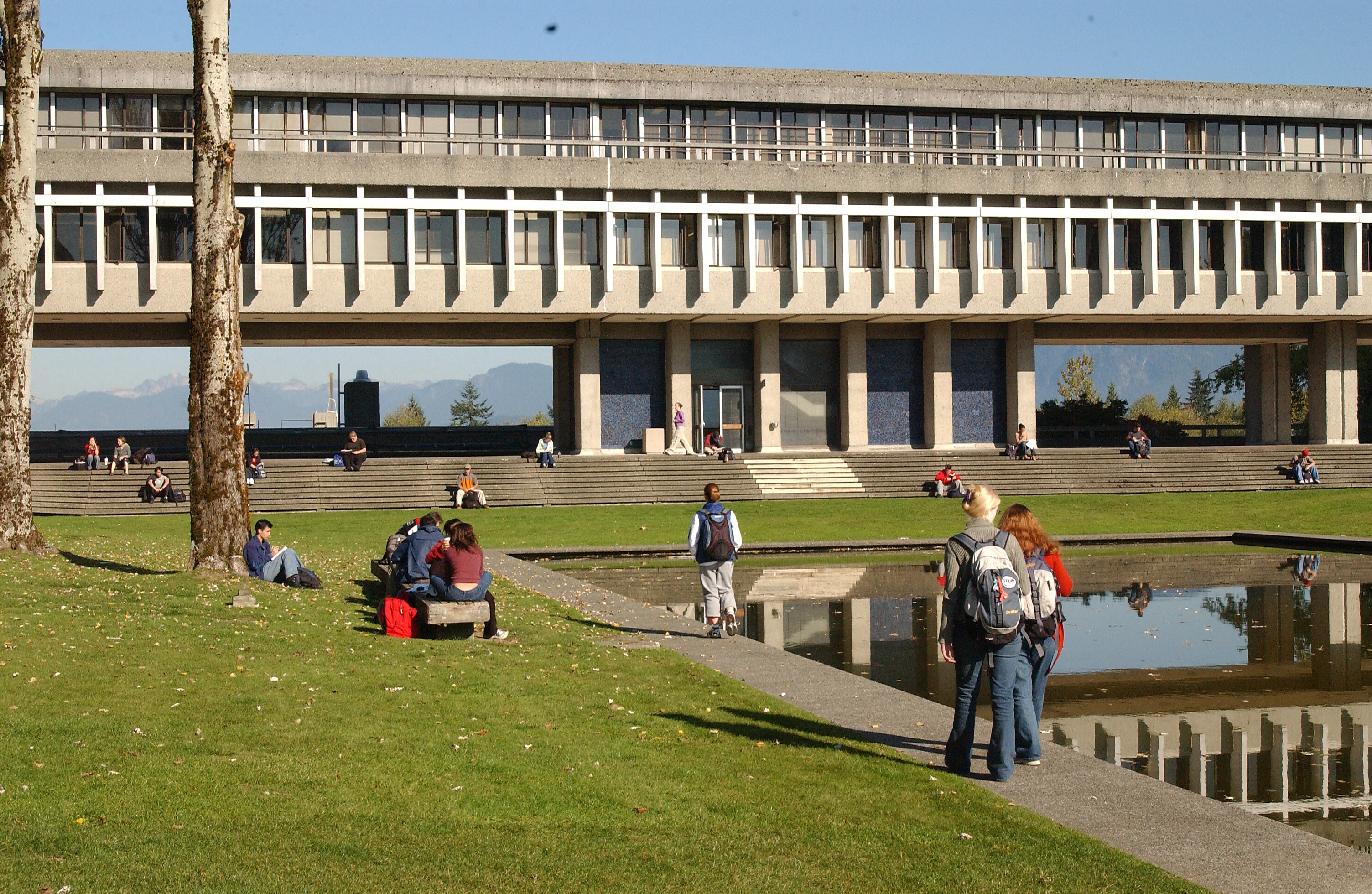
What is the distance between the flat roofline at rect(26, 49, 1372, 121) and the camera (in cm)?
4900

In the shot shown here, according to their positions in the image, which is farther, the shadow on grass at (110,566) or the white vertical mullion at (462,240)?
the white vertical mullion at (462,240)

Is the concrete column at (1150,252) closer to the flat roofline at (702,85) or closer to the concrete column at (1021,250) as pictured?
the concrete column at (1021,250)

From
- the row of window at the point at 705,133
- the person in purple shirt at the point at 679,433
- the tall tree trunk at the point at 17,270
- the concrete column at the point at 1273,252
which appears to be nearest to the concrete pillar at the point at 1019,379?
the row of window at the point at 705,133

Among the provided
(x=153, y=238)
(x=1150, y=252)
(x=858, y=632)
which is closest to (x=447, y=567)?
(x=858, y=632)

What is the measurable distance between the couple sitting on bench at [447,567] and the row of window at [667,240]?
3037 cm

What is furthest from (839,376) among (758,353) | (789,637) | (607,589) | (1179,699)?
(1179,699)

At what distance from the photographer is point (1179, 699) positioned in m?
11.4

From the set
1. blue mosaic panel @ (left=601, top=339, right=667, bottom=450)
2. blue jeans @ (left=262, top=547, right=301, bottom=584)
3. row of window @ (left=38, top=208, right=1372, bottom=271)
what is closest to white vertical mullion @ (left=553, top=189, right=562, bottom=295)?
row of window @ (left=38, top=208, right=1372, bottom=271)

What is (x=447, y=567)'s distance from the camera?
44.2ft

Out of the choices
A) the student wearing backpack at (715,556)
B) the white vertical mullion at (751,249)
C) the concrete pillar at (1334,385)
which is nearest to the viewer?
the student wearing backpack at (715,556)

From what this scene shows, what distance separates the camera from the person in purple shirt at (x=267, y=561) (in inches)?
654

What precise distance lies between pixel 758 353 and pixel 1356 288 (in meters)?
22.6

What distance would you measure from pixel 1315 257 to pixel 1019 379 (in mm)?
11746

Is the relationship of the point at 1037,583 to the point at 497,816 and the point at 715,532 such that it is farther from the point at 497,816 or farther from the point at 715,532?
the point at 715,532
